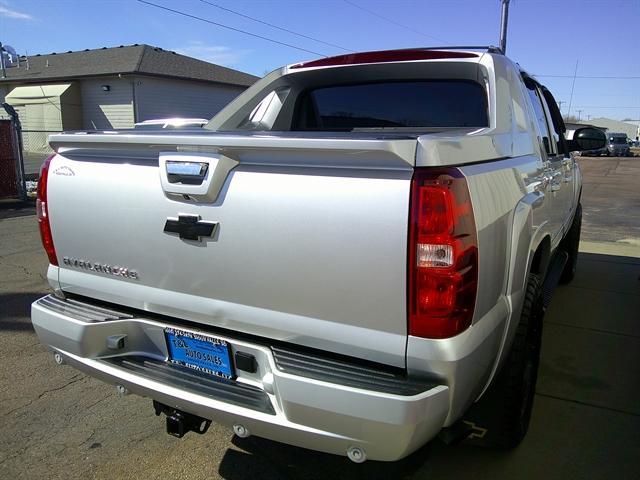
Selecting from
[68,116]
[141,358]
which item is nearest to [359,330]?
[141,358]

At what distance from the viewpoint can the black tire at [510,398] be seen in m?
2.53

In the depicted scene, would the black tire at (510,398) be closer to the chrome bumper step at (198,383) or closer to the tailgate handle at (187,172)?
the chrome bumper step at (198,383)

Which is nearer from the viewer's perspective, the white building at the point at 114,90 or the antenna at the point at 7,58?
the white building at the point at 114,90

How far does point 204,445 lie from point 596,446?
2.14 meters

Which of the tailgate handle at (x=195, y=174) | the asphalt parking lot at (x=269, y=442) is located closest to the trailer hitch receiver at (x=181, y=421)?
the asphalt parking lot at (x=269, y=442)

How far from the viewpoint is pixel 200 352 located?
2234 millimetres

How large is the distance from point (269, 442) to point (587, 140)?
12.9 feet

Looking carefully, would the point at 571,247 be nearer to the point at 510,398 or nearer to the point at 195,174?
the point at 510,398

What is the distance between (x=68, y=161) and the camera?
253cm

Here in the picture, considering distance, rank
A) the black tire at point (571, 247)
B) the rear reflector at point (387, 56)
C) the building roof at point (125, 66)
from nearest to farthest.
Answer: the rear reflector at point (387, 56) → the black tire at point (571, 247) → the building roof at point (125, 66)

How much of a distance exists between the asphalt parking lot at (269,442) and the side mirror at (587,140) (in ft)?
5.36

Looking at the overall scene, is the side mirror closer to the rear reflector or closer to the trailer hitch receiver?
the rear reflector

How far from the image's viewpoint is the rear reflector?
3.14m

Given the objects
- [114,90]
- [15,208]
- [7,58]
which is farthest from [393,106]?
[7,58]
